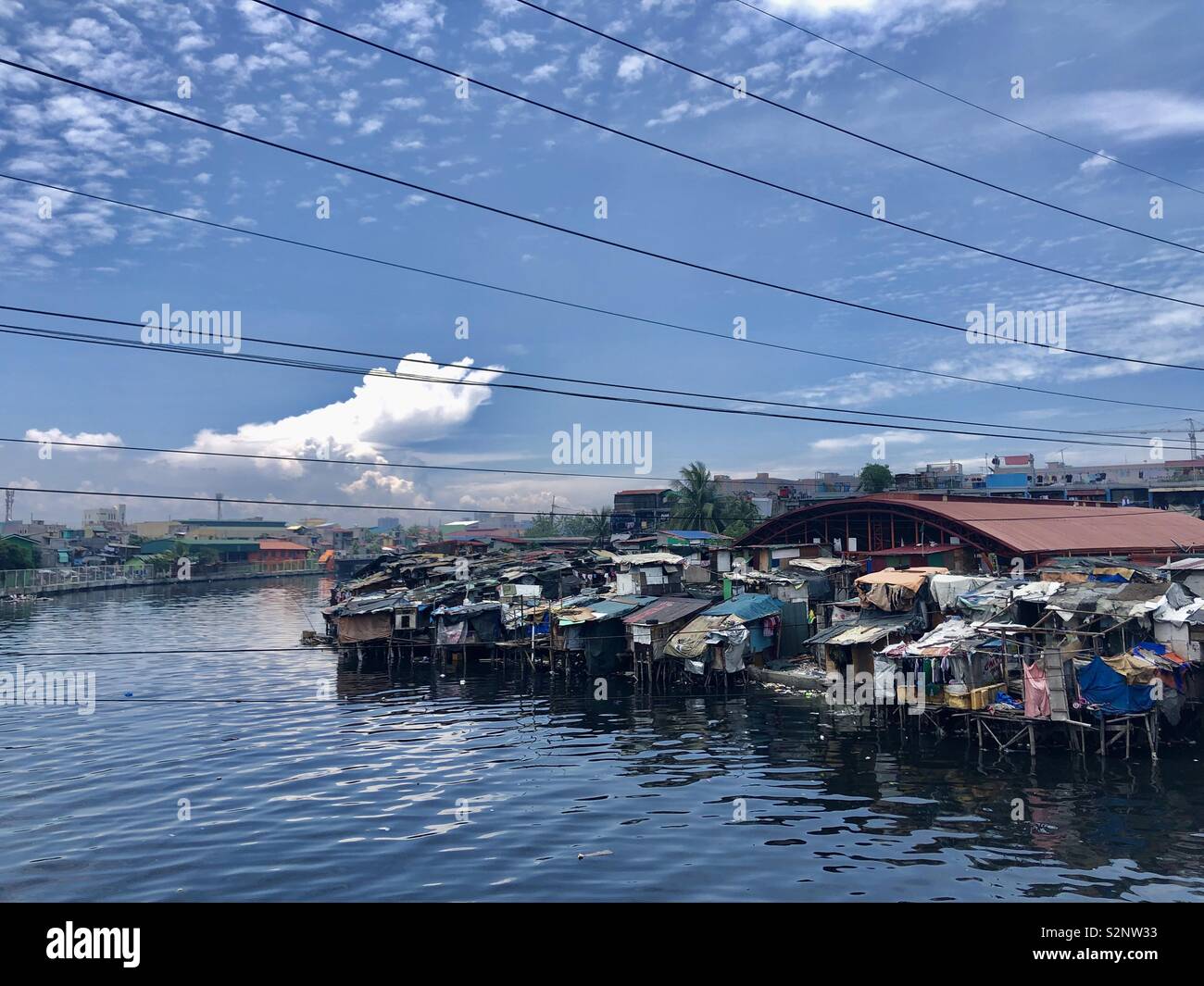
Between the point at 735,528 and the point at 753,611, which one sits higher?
the point at 735,528

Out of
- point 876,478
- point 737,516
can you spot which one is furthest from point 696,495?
point 876,478

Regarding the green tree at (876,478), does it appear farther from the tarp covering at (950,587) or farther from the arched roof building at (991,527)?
the tarp covering at (950,587)

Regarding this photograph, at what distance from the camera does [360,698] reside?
145 ft

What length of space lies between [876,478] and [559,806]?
82.6 m

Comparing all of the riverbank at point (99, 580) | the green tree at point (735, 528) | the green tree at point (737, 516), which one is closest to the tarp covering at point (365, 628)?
→ the green tree at point (737, 516)

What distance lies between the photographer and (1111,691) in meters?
27.5

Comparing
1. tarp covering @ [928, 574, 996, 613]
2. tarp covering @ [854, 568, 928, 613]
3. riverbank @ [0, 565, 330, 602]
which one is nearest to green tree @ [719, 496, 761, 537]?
tarp covering @ [854, 568, 928, 613]

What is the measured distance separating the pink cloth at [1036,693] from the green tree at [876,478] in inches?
2878

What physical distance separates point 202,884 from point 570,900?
8.57 m

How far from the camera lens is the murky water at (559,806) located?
19.4 m

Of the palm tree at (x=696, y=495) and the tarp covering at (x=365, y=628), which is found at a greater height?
the palm tree at (x=696, y=495)

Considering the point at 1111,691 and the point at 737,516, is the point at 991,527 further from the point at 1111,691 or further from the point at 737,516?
the point at 737,516
